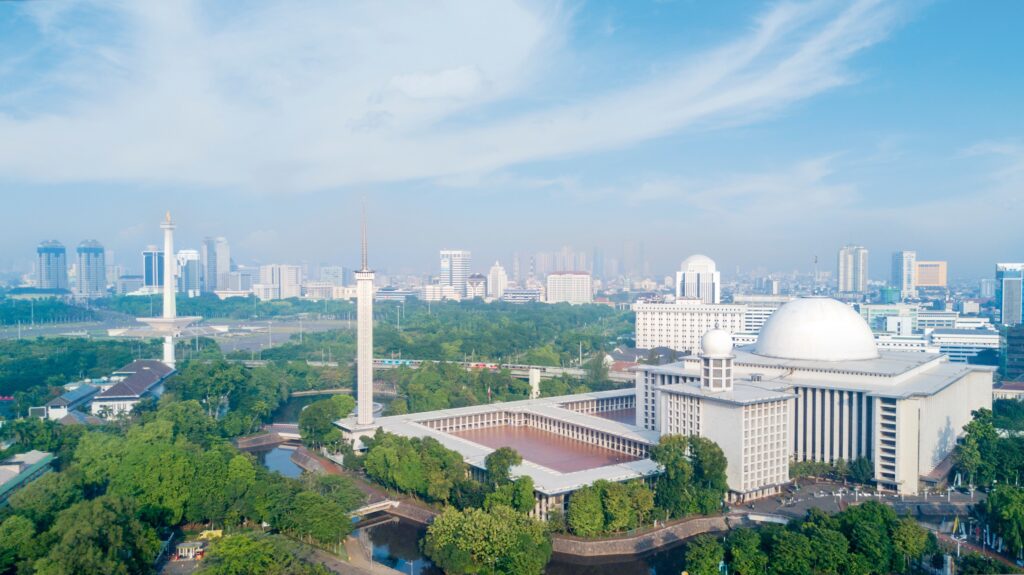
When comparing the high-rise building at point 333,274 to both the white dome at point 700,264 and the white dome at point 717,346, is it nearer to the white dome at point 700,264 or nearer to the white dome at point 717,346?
the white dome at point 700,264

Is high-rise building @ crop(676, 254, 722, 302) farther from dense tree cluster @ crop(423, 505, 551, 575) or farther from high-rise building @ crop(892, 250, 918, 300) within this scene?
dense tree cluster @ crop(423, 505, 551, 575)

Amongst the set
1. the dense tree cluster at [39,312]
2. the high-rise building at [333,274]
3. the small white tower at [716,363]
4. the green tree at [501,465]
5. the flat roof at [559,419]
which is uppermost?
the high-rise building at [333,274]

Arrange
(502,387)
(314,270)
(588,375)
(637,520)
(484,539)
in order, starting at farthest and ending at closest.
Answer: (314,270) → (588,375) → (502,387) → (637,520) → (484,539)

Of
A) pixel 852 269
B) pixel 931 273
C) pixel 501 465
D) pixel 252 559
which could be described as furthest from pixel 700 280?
pixel 931 273

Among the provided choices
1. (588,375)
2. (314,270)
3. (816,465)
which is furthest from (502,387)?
(314,270)

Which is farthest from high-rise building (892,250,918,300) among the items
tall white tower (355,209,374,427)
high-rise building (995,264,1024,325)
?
tall white tower (355,209,374,427)

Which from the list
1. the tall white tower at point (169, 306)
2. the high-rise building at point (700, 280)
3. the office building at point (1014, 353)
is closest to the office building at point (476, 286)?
the high-rise building at point (700, 280)

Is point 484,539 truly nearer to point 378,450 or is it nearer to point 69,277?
point 378,450
